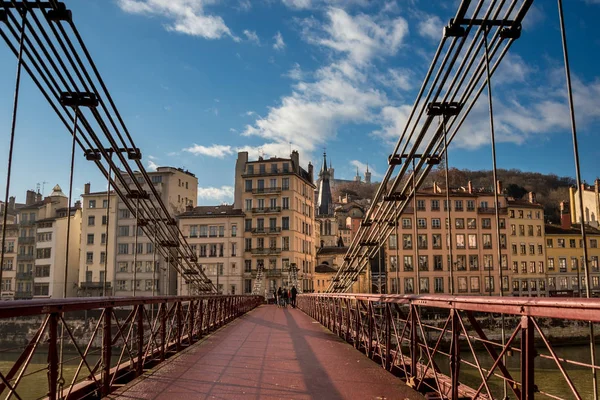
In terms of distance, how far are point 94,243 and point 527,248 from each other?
5355cm

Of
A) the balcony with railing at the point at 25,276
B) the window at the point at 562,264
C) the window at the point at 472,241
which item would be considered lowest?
the balcony with railing at the point at 25,276

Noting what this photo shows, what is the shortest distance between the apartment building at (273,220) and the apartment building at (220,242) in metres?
1.00

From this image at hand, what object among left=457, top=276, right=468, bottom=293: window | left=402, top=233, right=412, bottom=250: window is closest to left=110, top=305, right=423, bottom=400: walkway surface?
left=402, top=233, right=412, bottom=250: window

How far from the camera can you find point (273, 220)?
7181 centimetres

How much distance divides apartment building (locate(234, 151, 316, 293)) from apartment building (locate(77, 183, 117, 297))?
16.3 m

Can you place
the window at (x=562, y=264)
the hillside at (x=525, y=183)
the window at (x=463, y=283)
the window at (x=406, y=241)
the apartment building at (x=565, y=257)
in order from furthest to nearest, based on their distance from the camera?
the hillside at (x=525, y=183) → the window at (x=562, y=264) → the apartment building at (x=565, y=257) → the window at (x=406, y=241) → the window at (x=463, y=283)

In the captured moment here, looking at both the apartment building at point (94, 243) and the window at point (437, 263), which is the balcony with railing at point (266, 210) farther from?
the window at point (437, 263)

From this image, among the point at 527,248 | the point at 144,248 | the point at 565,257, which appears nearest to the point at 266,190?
the point at 144,248

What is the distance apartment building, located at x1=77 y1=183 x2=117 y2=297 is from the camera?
2702 inches

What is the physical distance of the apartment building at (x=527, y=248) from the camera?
68.2 metres

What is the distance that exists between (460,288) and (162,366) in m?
61.1

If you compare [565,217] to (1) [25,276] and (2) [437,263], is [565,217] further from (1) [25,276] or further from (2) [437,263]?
(1) [25,276]

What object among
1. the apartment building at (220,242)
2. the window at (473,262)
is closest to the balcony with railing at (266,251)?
the apartment building at (220,242)

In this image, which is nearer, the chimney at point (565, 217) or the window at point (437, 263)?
the window at point (437, 263)
